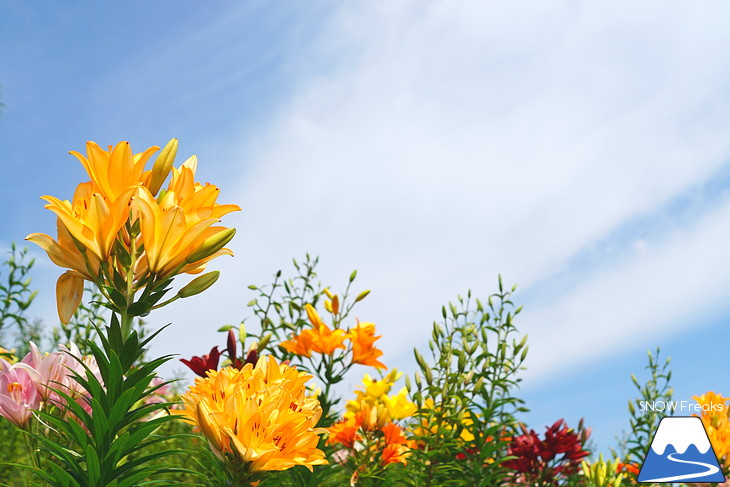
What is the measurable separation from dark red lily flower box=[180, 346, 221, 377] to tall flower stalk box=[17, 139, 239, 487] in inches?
30.5

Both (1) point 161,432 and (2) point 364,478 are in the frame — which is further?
(1) point 161,432

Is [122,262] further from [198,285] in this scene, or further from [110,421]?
[110,421]

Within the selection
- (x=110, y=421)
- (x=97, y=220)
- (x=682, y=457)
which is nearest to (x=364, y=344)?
(x=110, y=421)

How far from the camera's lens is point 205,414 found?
1527 mm

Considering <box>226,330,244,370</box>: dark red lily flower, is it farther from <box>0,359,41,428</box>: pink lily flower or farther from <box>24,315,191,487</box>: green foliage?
<box>24,315,191,487</box>: green foliage

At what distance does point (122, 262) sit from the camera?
1.49 m

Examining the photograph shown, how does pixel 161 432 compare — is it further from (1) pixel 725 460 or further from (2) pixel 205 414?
(1) pixel 725 460

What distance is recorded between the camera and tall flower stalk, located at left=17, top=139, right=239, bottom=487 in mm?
1427

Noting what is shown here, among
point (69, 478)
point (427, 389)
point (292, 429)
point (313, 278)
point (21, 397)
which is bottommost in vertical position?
point (69, 478)

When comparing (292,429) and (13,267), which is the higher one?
(13,267)

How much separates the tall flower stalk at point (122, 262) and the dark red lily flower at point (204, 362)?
78cm

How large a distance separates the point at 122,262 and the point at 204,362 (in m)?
1.01

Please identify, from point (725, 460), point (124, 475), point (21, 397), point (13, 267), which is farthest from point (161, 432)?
point (725, 460)

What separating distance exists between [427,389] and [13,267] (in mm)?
2457
